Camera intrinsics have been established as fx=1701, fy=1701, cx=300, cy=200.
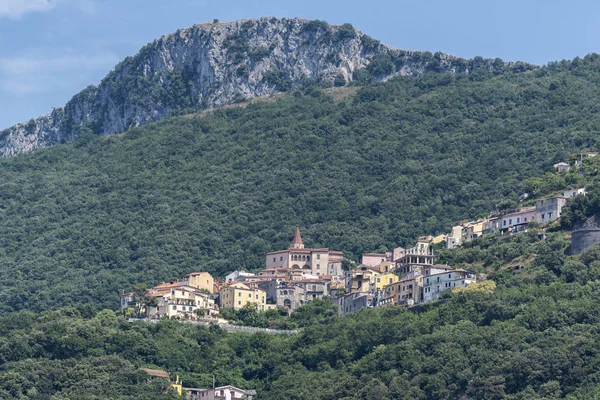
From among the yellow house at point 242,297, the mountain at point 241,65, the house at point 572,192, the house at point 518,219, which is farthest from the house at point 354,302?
the mountain at point 241,65

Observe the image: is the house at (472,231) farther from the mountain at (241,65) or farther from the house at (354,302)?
the mountain at (241,65)

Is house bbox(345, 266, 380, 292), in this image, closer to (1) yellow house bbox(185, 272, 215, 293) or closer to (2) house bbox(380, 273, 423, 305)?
(2) house bbox(380, 273, 423, 305)

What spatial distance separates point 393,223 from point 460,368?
168 feet

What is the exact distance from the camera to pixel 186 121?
590ft

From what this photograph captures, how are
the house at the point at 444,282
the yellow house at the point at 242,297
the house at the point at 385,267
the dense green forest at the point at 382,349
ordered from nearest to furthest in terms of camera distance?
the dense green forest at the point at 382,349 → the house at the point at 444,282 → the house at the point at 385,267 → the yellow house at the point at 242,297

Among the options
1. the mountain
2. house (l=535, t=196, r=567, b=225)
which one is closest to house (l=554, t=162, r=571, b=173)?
house (l=535, t=196, r=567, b=225)

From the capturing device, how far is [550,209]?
111688 mm

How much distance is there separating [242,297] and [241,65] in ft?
246

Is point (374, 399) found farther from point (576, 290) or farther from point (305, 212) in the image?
point (305, 212)

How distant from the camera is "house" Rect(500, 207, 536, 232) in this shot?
4427 inches

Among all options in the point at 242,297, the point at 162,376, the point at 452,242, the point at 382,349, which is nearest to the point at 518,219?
the point at 452,242

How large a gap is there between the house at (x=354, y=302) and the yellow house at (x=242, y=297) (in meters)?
6.16

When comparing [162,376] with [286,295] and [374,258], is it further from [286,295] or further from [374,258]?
[374,258]

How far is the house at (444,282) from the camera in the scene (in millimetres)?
102625
